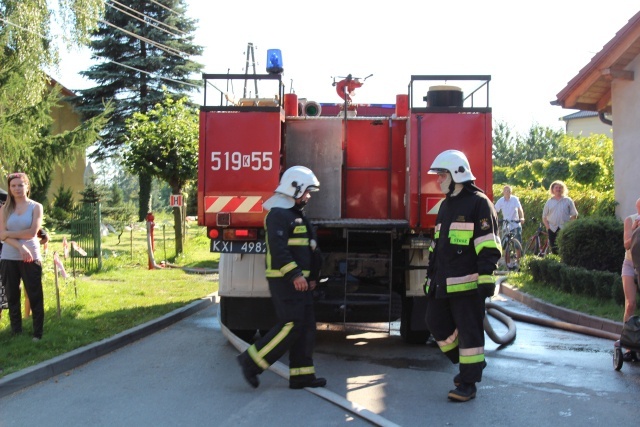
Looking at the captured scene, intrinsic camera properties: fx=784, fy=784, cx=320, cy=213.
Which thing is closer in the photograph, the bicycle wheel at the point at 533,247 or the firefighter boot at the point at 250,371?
the firefighter boot at the point at 250,371

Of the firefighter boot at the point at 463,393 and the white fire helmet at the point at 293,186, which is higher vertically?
the white fire helmet at the point at 293,186

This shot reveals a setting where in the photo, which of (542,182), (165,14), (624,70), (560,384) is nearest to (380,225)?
(560,384)

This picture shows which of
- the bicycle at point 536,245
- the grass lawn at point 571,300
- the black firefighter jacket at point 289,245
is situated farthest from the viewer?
the bicycle at point 536,245

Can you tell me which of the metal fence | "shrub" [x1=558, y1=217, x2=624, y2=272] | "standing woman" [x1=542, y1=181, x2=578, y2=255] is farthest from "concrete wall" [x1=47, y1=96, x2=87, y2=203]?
"shrub" [x1=558, y1=217, x2=624, y2=272]

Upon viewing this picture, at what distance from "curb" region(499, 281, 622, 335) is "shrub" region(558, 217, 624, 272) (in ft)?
3.21

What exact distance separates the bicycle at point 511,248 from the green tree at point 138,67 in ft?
97.5

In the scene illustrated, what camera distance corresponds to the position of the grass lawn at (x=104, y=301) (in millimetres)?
7797

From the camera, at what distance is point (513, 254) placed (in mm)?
15664

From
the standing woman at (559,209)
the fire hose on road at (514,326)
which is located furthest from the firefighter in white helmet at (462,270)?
the standing woman at (559,209)

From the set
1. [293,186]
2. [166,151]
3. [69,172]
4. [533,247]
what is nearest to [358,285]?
[293,186]

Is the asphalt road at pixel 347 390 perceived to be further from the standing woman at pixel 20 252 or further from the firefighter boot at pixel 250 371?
the standing woman at pixel 20 252

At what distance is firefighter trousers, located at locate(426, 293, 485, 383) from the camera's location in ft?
19.4

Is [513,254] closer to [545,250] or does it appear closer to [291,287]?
[545,250]

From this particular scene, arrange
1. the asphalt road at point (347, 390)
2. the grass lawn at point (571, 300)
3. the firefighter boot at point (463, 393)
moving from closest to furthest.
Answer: the asphalt road at point (347, 390) < the firefighter boot at point (463, 393) < the grass lawn at point (571, 300)
